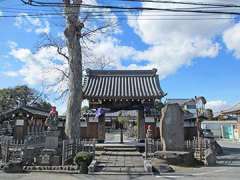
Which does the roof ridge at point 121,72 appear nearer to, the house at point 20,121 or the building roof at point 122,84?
the building roof at point 122,84

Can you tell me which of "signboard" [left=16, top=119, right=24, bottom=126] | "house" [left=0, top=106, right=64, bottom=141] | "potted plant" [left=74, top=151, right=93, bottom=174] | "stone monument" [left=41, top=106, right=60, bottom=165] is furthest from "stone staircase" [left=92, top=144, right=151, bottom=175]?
"signboard" [left=16, top=119, right=24, bottom=126]

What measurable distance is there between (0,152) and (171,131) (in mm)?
10048

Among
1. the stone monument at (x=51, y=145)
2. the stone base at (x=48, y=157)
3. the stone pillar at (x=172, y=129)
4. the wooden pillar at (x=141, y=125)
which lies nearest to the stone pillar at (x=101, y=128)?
the wooden pillar at (x=141, y=125)

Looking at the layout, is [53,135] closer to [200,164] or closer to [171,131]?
[171,131]

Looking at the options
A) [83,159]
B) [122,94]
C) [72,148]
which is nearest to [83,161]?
[83,159]

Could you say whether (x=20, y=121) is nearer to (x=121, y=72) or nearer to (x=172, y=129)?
(x=121, y=72)

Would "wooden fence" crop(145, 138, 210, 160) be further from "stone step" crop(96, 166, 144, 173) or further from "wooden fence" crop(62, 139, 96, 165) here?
"stone step" crop(96, 166, 144, 173)

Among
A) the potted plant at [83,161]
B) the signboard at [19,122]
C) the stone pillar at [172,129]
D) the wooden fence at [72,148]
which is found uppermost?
the signboard at [19,122]

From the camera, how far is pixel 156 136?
82.2 feet

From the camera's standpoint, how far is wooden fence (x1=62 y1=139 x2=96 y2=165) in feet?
52.6

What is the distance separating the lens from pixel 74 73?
1953cm

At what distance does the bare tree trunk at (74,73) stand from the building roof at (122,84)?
3638 mm

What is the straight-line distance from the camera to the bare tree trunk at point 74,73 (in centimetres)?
1902

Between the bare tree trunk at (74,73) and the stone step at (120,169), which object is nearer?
the stone step at (120,169)
